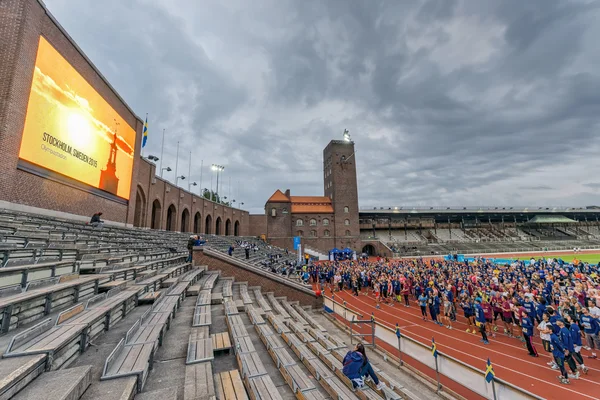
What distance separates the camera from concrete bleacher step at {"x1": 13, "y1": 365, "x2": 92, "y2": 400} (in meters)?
2.46

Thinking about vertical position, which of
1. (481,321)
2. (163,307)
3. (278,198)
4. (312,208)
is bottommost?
(481,321)

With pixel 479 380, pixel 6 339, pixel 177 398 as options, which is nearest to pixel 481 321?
pixel 479 380

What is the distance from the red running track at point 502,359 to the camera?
24.2 ft

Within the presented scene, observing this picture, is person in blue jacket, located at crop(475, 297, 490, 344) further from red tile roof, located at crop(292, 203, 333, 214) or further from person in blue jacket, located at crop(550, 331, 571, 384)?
red tile roof, located at crop(292, 203, 333, 214)

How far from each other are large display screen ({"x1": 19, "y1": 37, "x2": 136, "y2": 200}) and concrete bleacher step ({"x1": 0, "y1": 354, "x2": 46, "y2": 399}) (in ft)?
46.0

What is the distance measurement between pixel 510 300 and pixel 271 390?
43.8ft

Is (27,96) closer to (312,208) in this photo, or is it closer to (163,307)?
(163,307)

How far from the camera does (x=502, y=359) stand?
951 cm

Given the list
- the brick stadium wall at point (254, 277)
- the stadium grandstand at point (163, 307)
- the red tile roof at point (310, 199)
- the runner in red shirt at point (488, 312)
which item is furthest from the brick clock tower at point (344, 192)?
the runner in red shirt at point (488, 312)

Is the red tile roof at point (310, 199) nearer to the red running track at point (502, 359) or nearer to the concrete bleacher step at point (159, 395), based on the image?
the red running track at point (502, 359)

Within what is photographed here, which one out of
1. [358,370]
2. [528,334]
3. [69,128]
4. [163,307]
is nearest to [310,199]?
[69,128]

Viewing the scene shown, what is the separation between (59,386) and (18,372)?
1.27ft

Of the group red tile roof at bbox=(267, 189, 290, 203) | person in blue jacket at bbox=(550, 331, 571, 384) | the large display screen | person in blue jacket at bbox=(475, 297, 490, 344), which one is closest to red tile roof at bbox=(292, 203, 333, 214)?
red tile roof at bbox=(267, 189, 290, 203)

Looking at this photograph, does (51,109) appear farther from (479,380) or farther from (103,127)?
(479,380)
